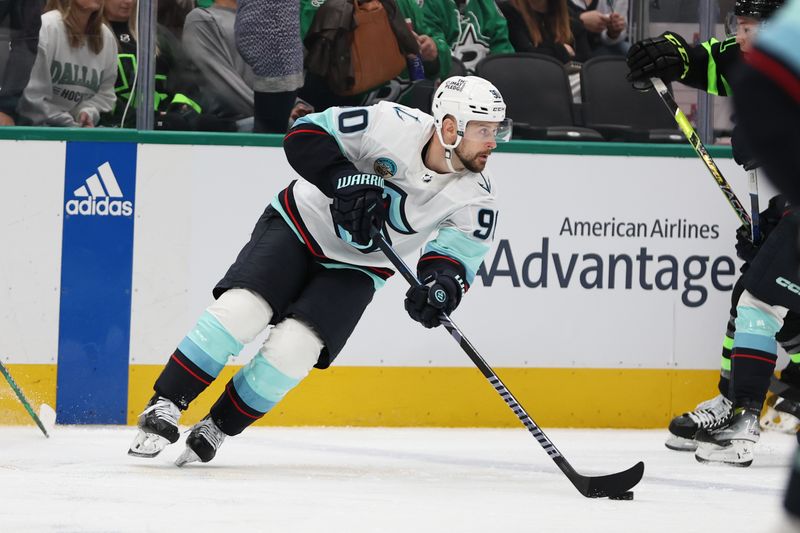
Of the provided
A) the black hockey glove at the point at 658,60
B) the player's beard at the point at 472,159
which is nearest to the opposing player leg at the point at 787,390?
the black hockey glove at the point at 658,60

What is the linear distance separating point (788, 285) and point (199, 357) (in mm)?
1713

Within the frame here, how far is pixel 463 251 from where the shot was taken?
3.16 meters

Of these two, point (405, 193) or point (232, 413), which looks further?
point (405, 193)

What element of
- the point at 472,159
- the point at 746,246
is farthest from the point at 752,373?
the point at 472,159

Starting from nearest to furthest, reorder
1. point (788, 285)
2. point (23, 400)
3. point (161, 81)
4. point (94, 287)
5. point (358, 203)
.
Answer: point (358, 203) → point (788, 285) → point (23, 400) → point (94, 287) → point (161, 81)

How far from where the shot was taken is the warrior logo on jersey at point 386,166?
10.5ft

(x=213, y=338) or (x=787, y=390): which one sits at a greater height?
(x=213, y=338)

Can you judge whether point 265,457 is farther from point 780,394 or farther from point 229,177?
point 780,394

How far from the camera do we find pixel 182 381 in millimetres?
3016

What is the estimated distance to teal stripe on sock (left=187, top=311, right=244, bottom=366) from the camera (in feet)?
9.87

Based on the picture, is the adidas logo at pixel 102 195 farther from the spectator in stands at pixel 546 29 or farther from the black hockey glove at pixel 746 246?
the black hockey glove at pixel 746 246

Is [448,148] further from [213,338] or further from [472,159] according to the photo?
[213,338]

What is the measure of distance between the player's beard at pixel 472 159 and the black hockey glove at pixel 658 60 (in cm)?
87

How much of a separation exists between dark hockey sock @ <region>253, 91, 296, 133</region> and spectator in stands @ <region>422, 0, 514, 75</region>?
0.56 m
